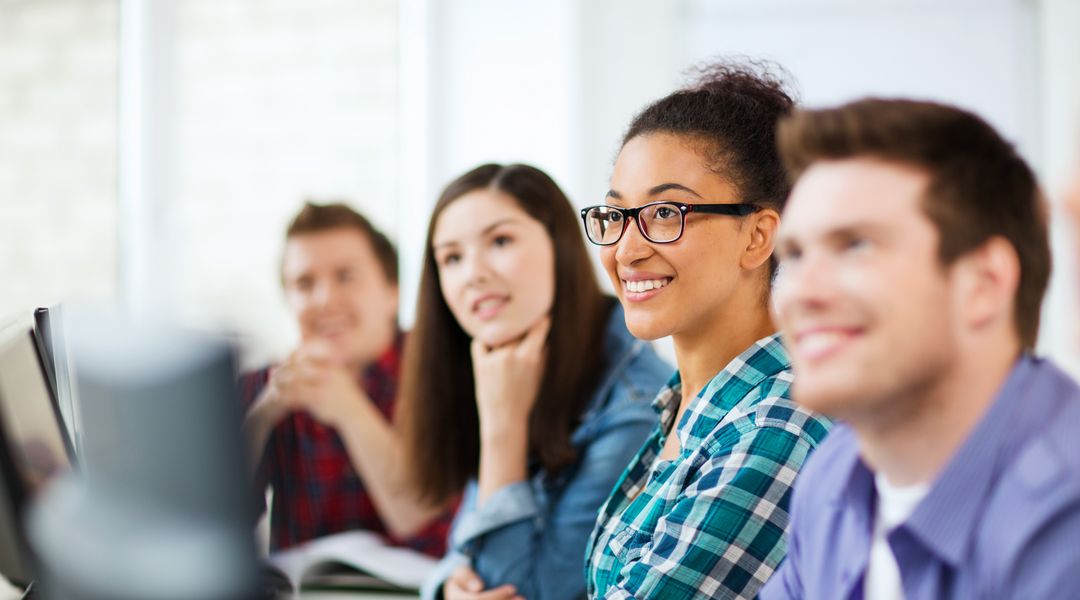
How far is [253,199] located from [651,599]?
3.03 meters

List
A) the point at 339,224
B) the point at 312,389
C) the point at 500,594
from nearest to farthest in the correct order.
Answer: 1. the point at 500,594
2. the point at 312,389
3. the point at 339,224

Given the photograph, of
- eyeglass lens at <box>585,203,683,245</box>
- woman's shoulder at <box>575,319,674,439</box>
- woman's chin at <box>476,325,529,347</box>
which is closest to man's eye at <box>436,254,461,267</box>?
woman's chin at <box>476,325,529,347</box>

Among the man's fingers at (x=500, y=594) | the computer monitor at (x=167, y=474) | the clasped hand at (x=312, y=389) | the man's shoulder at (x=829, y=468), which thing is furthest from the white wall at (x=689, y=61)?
the computer monitor at (x=167, y=474)

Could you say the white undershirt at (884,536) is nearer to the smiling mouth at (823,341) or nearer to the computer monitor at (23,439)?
the smiling mouth at (823,341)

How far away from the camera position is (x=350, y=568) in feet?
6.42

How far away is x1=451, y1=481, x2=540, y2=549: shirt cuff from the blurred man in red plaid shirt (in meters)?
0.54

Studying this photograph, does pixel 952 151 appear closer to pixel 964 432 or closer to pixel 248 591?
pixel 964 432

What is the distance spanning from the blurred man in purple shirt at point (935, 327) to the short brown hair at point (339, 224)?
1.99m

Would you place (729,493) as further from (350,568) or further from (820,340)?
(350,568)

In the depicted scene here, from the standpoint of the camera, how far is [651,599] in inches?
47.8

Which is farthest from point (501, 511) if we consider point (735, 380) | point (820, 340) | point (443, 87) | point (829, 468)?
point (443, 87)

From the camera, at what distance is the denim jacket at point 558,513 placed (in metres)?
1.78

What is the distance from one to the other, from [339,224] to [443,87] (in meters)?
1.93

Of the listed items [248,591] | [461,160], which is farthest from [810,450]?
[461,160]
